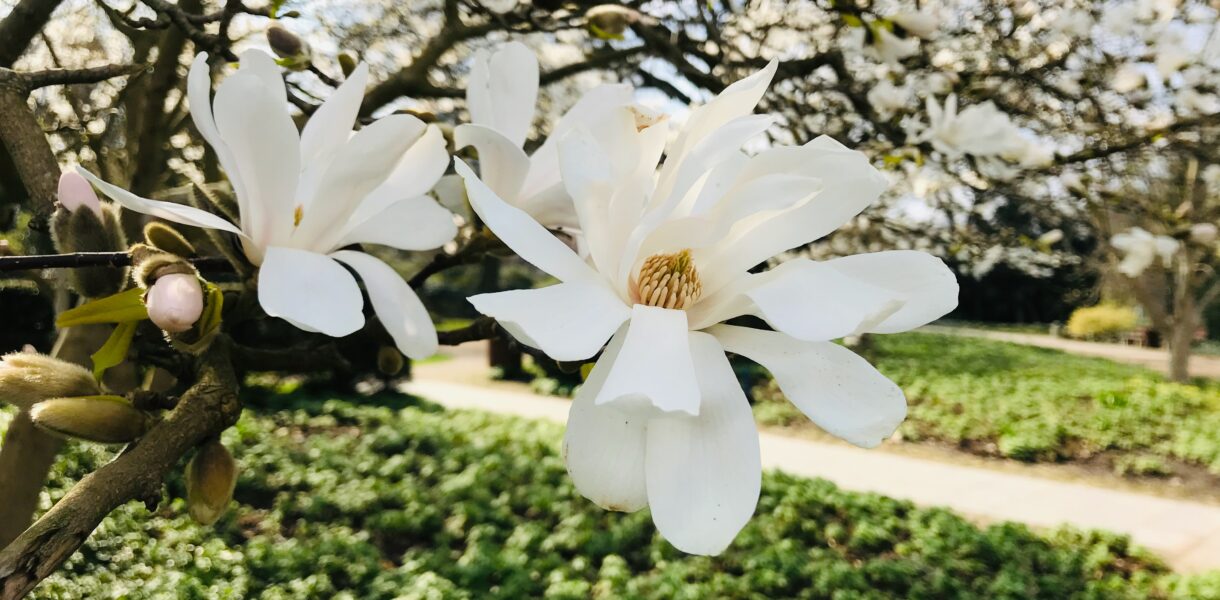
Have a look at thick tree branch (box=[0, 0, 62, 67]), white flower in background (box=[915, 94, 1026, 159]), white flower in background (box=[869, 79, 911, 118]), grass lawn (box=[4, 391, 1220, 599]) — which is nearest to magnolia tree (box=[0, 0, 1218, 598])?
thick tree branch (box=[0, 0, 62, 67])

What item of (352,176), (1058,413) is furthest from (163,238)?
(1058,413)

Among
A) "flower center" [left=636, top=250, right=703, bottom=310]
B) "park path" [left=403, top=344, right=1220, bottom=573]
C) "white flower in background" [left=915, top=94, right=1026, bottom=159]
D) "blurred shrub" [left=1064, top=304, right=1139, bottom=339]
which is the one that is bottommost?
"park path" [left=403, top=344, right=1220, bottom=573]

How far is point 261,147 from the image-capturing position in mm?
510

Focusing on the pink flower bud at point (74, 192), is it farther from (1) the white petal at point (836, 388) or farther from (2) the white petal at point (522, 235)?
(1) the white petal at point (836, 388)

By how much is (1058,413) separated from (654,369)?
26.8 feet

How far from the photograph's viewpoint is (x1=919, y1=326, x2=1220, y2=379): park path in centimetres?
1248

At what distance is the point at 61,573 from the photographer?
3.51 ft

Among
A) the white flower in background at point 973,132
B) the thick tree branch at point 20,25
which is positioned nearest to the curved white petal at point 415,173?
the thick tree branch at point 20,25

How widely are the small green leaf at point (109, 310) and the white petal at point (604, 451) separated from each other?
0.34 m

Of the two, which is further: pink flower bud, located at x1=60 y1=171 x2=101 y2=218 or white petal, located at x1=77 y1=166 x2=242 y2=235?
pink flower bud, located at x1=60 y1=171 x2=101 y2=218

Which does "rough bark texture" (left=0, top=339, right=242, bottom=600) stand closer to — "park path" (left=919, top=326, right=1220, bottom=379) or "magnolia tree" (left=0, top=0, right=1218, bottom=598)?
"magnolia tree" (left=0, top=0, right=1218, bottom=598)

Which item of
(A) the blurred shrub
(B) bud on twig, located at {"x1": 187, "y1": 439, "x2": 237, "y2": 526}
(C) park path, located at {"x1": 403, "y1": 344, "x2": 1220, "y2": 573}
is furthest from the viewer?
(A) the blurred shrub

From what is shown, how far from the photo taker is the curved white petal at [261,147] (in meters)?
0.49

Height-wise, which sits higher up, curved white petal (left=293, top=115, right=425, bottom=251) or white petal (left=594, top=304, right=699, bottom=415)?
curved white petal (left=293, top=115, right=425, bottom=251)
